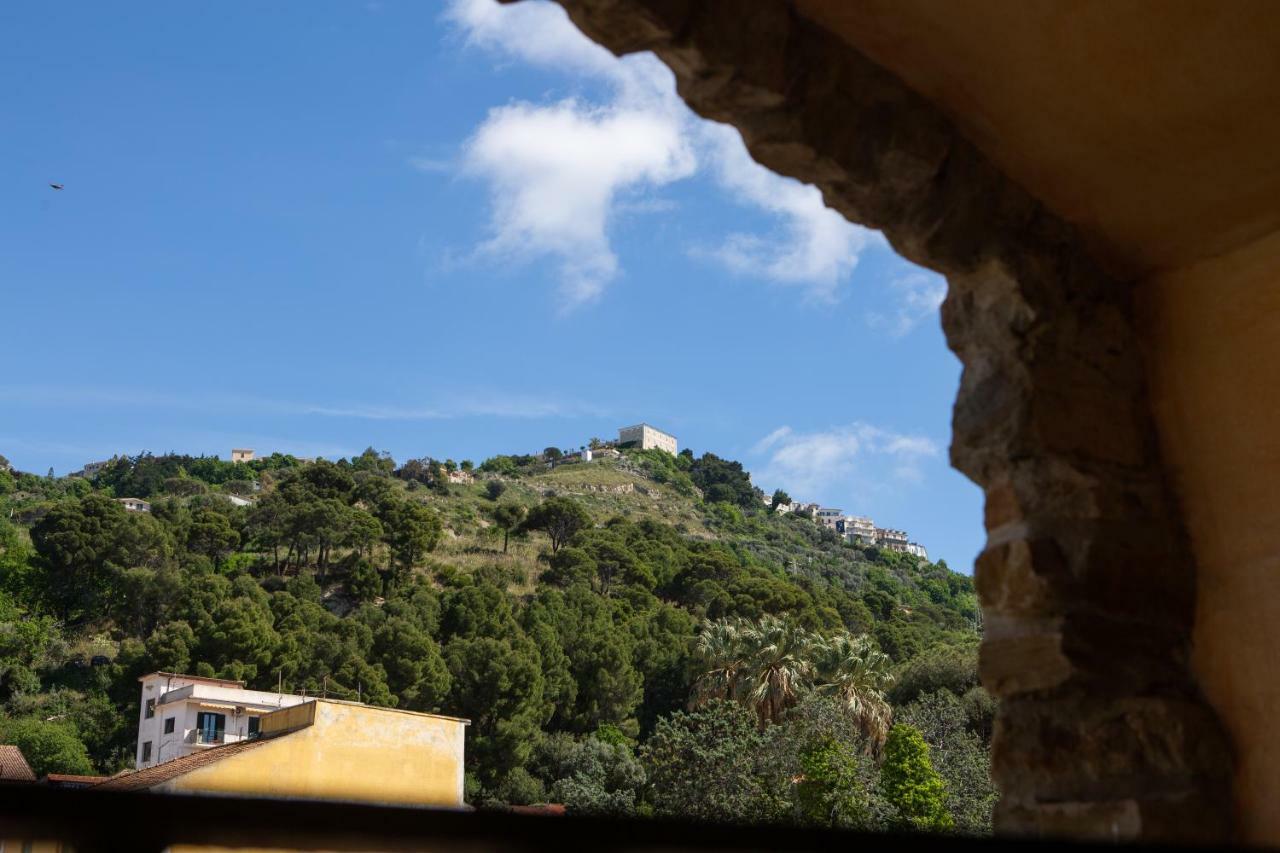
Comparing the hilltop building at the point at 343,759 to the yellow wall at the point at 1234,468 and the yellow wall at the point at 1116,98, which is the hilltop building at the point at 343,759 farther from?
the yellow wall at the point at 1116,98

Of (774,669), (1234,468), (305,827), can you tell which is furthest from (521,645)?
(305,827)

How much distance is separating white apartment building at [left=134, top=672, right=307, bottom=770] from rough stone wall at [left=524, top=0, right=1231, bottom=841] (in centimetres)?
2316

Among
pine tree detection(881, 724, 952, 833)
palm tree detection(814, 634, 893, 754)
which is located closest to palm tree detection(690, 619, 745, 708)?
palm tree detection(814, 634, 893, 754)

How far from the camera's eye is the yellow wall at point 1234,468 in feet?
7.85

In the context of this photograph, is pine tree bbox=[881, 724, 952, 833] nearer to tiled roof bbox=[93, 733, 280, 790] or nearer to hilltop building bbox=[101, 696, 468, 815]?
hilltop building bbox=[101, 696, 468, 815]

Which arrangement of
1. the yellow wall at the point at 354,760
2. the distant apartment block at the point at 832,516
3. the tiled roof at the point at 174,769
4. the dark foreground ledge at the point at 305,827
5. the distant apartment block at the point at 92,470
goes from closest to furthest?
the dark foreground ledge at the point at 305,827 → the yellow wall at the point at 354,760 → the tiled roof at the point at 174,769 → the distant apartment block at the point at 92,470 → the distant apartment block at the point at 832,516

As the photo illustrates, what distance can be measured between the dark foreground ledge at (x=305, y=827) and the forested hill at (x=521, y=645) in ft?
59.0

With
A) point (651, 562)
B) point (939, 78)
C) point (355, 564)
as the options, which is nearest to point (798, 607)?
point (651, 562)

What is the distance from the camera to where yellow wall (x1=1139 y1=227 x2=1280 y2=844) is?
7.85ft

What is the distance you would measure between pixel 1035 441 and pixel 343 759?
1282cm

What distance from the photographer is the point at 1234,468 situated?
102 inches

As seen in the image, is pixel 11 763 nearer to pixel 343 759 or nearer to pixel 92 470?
pixel 343 759

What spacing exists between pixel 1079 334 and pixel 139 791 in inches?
92.3

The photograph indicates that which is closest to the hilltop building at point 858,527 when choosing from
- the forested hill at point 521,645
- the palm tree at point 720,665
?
the forested hill at point 521,645
